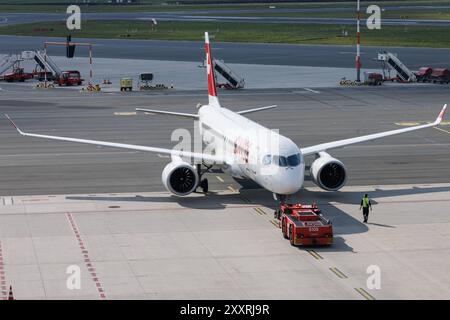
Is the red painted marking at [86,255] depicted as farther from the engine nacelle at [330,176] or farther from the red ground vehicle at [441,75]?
the red ground vehicle at [441,75]

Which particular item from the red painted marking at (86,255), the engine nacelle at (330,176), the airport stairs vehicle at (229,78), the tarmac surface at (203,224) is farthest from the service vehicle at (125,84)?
the red painted marking at (86,255)

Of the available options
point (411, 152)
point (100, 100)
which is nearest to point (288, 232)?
point (411, 152)

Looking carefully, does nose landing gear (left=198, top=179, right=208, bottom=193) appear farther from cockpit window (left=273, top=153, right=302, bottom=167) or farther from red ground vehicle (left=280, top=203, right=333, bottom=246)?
red ground vehicle (left=280, top=203, right=333, bottom=246)

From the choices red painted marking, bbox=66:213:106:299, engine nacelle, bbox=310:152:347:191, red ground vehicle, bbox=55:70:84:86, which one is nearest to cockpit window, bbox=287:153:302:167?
engine nacelle, bbox=310:152:347:191

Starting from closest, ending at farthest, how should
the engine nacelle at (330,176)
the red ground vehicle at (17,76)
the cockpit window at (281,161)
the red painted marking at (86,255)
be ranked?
the red painted marking at (86,255) → the cockpit window at (281,161) → the engine nacelle at (330,176) → the red ground vehicle at (17,76)

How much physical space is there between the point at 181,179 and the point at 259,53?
11165 centimetres

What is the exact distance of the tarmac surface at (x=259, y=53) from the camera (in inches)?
6319

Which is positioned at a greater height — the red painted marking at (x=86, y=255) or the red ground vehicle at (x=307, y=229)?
the red ground vehicle at (x=307, y=229)

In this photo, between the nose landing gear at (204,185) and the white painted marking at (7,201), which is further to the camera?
the nose landing gear at (204,185)

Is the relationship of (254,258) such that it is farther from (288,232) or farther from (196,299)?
(196,299)

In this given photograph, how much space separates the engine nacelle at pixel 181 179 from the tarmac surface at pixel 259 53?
91.0 metres

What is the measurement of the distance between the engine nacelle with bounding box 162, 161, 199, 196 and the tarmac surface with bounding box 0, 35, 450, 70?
9096 centimetres

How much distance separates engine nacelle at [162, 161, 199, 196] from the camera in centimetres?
6544
